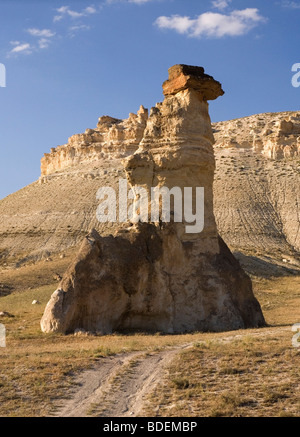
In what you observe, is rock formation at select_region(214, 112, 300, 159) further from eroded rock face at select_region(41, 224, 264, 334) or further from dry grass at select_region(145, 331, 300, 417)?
dry grass at select_region(145, 331, 300, 417)

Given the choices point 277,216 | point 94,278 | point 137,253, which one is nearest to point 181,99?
point 137,253

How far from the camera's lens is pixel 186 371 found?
1049 centimetres

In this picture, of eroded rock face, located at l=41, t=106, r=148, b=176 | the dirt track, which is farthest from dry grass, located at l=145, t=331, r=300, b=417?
eroded rock face, located at l=41, t=106, r=148, b=176

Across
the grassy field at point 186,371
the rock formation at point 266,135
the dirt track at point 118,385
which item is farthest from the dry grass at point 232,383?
the rock formation at point 266,135

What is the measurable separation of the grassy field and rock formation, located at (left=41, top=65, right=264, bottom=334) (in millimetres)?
1003

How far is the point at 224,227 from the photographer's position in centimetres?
4947

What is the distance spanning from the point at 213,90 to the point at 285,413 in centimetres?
1317

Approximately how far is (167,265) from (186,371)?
22.9 feet

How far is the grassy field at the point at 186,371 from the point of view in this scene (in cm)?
853

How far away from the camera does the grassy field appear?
336 inches

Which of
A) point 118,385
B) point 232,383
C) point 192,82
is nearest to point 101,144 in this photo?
point 192,82

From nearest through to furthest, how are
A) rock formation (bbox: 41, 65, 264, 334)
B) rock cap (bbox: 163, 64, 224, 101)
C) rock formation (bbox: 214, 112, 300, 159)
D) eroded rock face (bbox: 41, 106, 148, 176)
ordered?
1. rock formation (bbox: 41, 65, 264, 334)
2. rock cap (bbox: 163, 64, 224, 101)
3. rock formation (bbox: 214, 112, 300, 159)
4. eroded rock face (bbox: 41, 106, 148, 176)

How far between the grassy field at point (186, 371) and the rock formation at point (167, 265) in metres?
1.00

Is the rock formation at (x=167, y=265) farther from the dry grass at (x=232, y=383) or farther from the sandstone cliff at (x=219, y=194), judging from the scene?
the sandstone cliff at (x=219, y=194)
